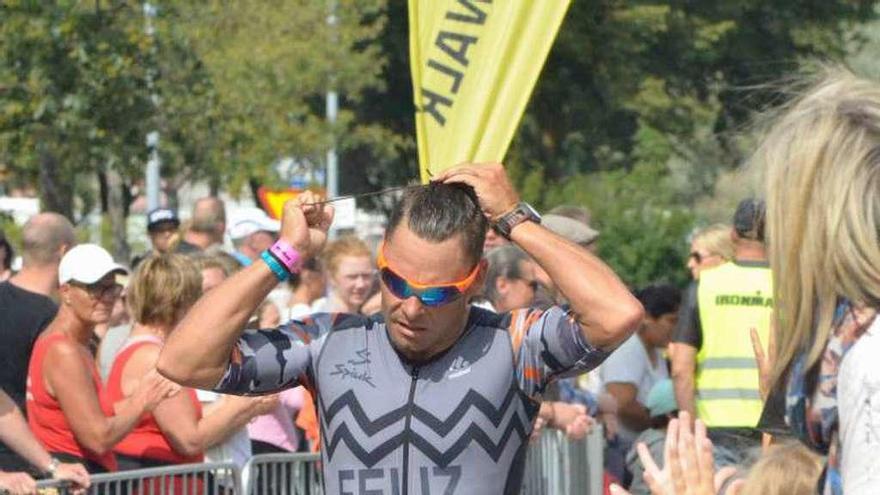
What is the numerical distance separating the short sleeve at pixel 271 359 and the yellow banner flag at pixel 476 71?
240 cm

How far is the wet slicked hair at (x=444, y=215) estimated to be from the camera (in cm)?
389

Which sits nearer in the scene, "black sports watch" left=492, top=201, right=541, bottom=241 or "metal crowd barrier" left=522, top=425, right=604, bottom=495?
"black sports watch" left=492, top=201, right=541, bottom=241

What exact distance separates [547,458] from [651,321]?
270 centimetres

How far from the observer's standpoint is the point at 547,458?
25.0 feet

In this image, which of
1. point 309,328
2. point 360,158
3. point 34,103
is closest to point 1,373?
point 309,328

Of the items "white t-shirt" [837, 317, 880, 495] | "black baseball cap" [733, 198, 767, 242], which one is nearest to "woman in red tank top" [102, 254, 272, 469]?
"black baseball cap" [733, 198, 767, 242]

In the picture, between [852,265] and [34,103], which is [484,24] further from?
[34,103]

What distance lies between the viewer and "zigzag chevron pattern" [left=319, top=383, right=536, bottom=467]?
3861mm

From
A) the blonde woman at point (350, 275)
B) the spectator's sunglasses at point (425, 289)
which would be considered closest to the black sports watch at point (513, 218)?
the spectator's sunglasses at point (425, 289)

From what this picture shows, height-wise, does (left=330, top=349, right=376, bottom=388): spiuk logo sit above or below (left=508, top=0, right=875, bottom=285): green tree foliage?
below

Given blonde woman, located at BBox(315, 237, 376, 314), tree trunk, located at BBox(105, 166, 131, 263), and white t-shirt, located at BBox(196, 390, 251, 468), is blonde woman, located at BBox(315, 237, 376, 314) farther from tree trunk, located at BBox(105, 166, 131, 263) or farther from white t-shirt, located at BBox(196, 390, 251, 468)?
tree trunk, located at BBox(105, 166, 131, 263)

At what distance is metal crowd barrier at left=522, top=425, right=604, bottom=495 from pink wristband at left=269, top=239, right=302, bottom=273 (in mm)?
3374

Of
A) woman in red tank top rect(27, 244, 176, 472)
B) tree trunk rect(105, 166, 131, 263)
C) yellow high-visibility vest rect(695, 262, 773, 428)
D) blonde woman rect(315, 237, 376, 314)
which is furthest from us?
tree trunk rect(105, 166, 131, 263)

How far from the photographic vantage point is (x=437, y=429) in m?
3.87
